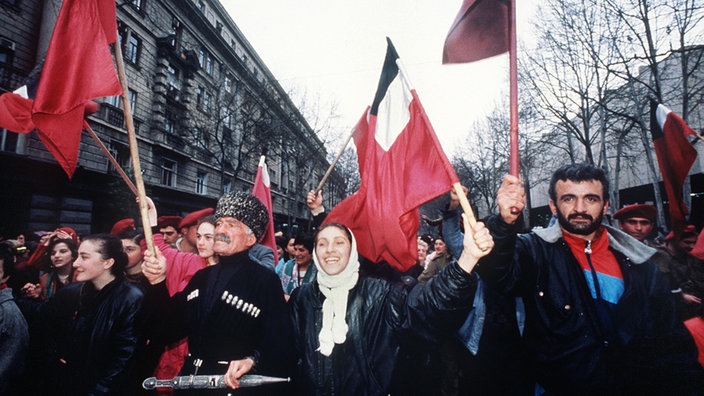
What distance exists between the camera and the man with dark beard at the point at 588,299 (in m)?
2.14

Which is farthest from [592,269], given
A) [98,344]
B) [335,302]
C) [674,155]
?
[98,344]

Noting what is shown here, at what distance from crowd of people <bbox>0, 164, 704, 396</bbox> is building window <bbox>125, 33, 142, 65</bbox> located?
19318 millimetres

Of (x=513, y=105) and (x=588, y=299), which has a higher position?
(x=513, y=105)

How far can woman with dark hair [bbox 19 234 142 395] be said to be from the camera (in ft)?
9.06

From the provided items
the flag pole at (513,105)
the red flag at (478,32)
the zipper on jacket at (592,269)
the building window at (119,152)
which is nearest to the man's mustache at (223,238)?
the flag pole at (513,105)

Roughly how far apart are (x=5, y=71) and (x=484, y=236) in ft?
55.8

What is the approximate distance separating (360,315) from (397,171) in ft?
3.84

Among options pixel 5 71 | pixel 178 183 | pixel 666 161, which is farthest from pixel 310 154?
pixel 666 161

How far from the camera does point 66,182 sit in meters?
14.0

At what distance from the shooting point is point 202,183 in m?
25.2

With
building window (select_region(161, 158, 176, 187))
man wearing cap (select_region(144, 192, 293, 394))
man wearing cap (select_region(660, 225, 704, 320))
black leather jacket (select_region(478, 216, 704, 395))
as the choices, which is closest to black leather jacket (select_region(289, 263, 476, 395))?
man wearing cap (select_region(144, 192, 293, 394))

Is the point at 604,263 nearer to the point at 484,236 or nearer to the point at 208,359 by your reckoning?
the point at 484,236

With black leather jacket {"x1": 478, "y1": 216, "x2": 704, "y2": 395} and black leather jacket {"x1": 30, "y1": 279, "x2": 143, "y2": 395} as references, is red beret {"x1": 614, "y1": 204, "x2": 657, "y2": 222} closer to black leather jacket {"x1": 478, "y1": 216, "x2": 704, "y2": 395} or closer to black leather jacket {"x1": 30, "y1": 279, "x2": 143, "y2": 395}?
black leather jacket {"x1": 478, "y1": 216, "x2": 704, "y2": 395}

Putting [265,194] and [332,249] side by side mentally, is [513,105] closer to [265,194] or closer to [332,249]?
[332,249]
